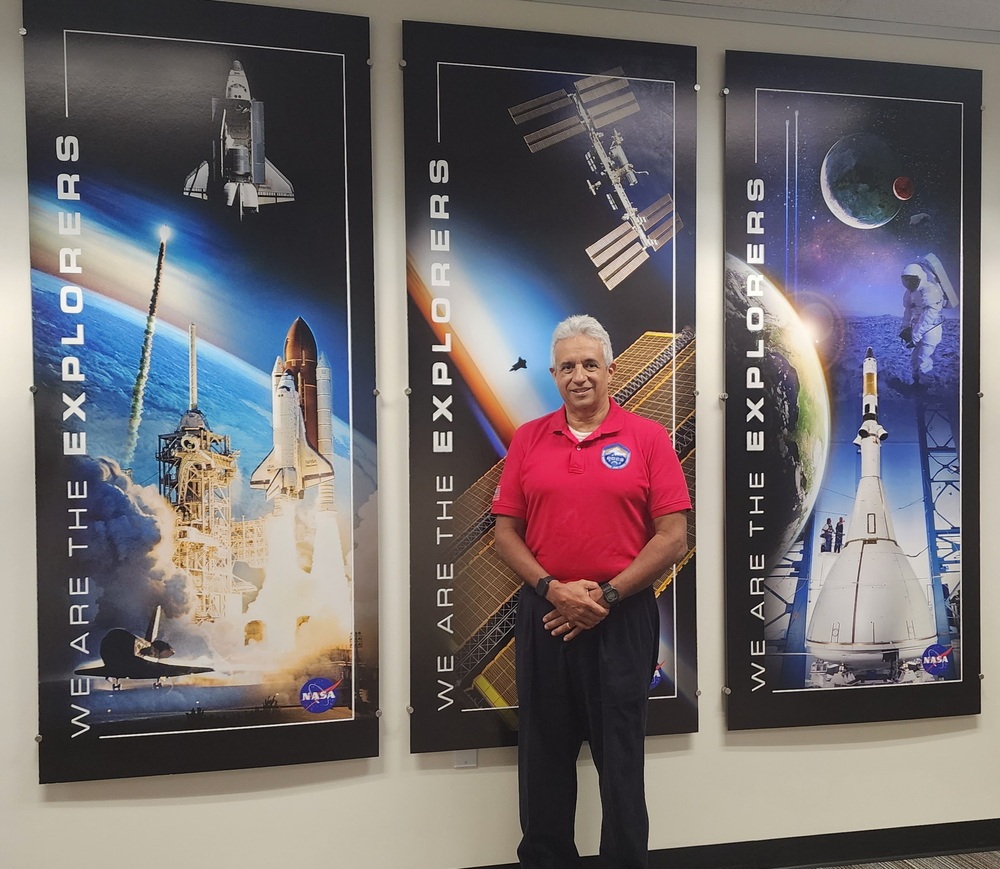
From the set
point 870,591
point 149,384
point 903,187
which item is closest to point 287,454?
point 149,384

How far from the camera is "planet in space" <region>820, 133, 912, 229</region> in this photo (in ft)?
8.37

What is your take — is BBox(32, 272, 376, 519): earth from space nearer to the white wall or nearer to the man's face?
the white wall

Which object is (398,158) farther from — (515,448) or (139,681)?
(139,681)

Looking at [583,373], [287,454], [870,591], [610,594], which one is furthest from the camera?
[870,591]

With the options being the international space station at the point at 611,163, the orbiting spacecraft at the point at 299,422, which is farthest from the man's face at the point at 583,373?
the orbiting spacecraft at the point at 299,422

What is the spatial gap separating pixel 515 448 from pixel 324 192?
96 cm

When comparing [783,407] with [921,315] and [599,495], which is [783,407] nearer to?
[921,315]

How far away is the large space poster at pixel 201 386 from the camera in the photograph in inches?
85.0

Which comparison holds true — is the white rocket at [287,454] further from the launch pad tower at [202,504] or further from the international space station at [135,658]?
the international space station at [135,658]

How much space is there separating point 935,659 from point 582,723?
4.37ft

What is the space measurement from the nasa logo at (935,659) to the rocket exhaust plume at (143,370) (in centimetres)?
265

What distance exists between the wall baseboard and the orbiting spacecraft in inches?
55.2

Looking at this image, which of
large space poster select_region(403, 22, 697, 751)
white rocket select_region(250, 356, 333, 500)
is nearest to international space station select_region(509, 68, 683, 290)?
large space poster select_region(403, 22, 697, 751)

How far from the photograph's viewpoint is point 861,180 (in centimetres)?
256
